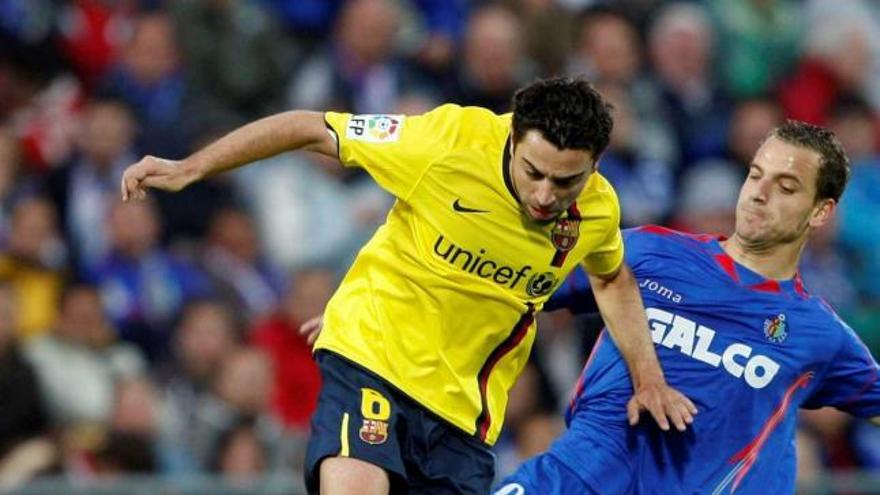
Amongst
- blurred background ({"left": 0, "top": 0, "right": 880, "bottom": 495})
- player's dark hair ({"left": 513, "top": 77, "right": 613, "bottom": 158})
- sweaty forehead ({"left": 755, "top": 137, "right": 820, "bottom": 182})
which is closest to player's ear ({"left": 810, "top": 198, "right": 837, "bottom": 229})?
sweaty forehead ({"left": 755, "top": 137, "right": 820, "bottom": 182})

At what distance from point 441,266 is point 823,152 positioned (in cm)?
142

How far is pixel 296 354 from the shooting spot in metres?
9.37

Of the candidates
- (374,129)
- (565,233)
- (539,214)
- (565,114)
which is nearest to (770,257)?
(565,233)

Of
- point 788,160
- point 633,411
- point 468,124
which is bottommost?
point 633,411

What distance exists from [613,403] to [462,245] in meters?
0.89

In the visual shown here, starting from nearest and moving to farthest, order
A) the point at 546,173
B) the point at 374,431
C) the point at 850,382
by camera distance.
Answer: the point at 546,173 → the point at 374,431 → the point at 850,382

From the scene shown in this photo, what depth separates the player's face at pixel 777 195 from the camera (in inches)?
235

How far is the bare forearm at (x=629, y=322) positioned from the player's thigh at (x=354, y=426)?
33.1 inches

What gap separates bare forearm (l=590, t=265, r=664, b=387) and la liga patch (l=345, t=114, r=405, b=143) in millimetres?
902

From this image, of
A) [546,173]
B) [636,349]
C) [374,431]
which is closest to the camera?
[546,173]

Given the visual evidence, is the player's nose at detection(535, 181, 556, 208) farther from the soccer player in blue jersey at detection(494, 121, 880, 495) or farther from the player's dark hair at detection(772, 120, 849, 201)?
the player's dark hair at detection(772, 120, 849, 201)

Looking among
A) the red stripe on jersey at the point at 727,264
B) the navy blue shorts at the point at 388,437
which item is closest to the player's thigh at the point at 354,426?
the navy blue shorts at the point at 388,437

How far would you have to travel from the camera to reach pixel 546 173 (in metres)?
5.33

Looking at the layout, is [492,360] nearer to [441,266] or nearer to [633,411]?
[441,266]
